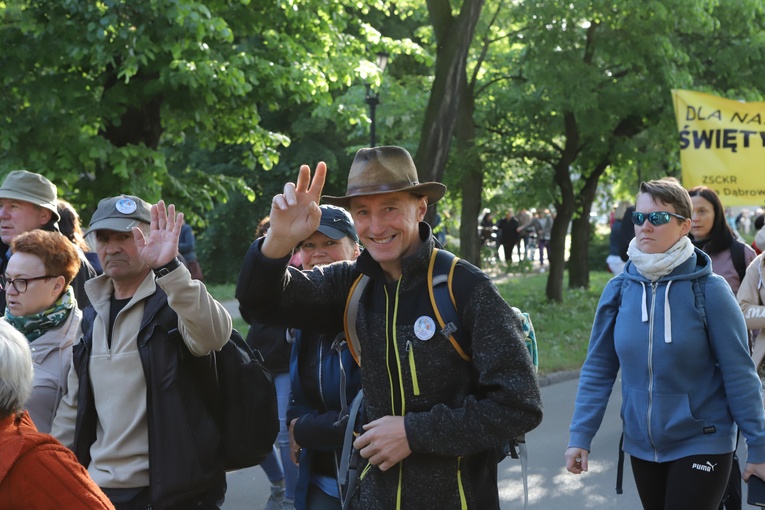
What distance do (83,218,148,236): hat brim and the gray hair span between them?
3.76 feet

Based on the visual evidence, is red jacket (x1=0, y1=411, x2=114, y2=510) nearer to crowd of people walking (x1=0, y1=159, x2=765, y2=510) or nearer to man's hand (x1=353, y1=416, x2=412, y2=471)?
crowd of people walking (x1=0, y1=159, x2=765, y2=510)

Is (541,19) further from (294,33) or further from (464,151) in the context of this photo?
(294,33)

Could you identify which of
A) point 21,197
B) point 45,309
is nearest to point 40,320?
point 45,309

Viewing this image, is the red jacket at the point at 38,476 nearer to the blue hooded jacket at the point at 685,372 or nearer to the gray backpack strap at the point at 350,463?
the gray backpack strap at the point at 350,463

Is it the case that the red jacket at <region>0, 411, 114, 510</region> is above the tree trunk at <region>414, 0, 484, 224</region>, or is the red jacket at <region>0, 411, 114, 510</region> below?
below

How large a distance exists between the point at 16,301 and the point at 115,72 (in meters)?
7.44

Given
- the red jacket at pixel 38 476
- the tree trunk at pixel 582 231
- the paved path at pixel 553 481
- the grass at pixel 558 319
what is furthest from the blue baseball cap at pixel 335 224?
the tree trunk at pixel 582 231

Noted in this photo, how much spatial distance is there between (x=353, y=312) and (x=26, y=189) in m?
3.13

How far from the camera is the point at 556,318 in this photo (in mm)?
17125

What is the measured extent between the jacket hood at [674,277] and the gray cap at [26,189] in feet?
10.5

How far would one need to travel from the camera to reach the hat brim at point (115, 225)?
3.94 meters

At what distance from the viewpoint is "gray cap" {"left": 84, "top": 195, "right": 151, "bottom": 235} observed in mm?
3951

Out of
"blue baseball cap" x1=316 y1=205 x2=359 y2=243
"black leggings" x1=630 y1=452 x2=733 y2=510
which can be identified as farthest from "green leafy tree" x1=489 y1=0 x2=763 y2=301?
"black leggings" x1=630 y1=452 x2=733 y2=510

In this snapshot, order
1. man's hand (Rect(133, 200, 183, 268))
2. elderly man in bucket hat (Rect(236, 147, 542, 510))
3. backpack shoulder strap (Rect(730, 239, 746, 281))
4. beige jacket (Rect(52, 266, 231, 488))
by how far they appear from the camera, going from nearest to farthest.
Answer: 1. elderly man in bucket hat (Rect(236, 147, 542, 510))
2. man's hand (Rect(133, 200, 183, 268))
3. beige jacket (Rect(52, 266, 231, 488))
4. backpack shoulder strap (Rect(730, 239, 746, 281))
